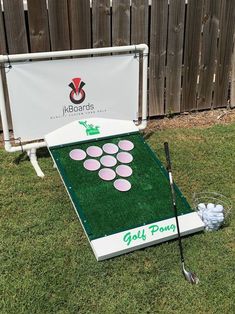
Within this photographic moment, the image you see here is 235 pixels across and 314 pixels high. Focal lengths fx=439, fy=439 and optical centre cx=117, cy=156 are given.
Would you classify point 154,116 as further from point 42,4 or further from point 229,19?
point 42,4

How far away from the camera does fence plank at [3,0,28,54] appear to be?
442 cm

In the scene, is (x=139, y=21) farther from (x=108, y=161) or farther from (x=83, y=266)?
(x=83, y=266)

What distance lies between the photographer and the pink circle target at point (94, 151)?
13.1 ft

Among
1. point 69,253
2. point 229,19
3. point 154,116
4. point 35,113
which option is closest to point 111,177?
point 69,253

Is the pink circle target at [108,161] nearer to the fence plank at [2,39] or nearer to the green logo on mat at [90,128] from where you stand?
the green logo on mat at [90,128]

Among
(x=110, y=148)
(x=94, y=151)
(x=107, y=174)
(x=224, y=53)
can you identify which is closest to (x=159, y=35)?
(x=224, y=53)

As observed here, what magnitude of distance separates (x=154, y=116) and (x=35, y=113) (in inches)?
69.5

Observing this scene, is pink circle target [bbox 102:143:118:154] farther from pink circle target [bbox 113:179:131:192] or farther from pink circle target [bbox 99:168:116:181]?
pink circle target [bbox 113:179:131:192]

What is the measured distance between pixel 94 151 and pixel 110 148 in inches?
6.3

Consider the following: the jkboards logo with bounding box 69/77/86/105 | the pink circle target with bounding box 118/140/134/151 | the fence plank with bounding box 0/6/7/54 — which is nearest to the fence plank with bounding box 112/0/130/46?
the jkboards logo with bounding box 69/77/86/105

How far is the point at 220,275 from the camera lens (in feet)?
10.5

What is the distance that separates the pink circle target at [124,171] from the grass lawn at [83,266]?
0.53m

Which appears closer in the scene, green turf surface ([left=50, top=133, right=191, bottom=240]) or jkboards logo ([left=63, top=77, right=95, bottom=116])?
green turf surface ([left=50, top=133, right=191, bottom=240])

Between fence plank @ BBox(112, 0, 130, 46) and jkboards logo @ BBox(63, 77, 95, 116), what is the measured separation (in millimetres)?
863
